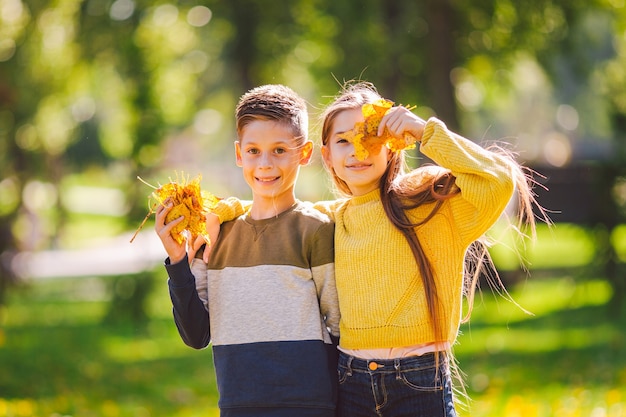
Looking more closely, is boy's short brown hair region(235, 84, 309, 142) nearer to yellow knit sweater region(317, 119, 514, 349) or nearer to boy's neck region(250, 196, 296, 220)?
boy's neck region(250, 196, 296, 220)

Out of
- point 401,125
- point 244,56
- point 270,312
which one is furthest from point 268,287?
point 244,56

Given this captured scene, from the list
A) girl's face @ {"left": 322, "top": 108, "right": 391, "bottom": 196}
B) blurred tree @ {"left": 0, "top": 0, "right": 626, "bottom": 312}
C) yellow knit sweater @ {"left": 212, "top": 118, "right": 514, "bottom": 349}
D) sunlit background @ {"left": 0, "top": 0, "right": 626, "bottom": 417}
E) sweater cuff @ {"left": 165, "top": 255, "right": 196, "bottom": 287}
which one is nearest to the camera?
yellow knit sweater @ {"left": 212, "top": 118, "right": 514, "bottom": 349}

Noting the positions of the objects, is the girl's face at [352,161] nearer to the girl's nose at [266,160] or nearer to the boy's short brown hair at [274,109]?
the boy's short brown hair at [274,109]

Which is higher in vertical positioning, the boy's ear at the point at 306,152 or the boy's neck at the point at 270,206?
the boy's ear at the point at 306,152

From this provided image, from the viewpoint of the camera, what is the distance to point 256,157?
122 inches

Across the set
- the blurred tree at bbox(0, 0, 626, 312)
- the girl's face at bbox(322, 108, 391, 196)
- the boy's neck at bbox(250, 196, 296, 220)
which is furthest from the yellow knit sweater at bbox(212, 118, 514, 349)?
the blurred tree at bbox(0, 0, 626, 312)

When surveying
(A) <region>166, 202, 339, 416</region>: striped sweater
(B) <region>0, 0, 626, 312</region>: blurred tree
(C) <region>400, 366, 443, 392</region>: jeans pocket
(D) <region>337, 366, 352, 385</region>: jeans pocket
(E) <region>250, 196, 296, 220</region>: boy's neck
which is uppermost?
(B) <region>0, 0, 626, 312</region>: blurred tree

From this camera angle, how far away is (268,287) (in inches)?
120

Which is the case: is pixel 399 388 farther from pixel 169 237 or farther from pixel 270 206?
pixel 169 237

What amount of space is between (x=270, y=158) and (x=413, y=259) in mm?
569

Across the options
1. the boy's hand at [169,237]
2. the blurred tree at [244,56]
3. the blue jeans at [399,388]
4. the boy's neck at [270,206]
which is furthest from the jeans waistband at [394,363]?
the blurred tree at [244,56]

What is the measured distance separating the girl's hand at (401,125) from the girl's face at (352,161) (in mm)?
130

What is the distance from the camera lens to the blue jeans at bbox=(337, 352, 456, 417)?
9.71ft

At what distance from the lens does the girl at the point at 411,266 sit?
293 centimetres
